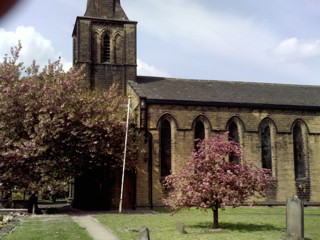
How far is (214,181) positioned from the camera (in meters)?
15.8

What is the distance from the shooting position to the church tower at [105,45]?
111ft

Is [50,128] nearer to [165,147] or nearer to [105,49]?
[165,147]

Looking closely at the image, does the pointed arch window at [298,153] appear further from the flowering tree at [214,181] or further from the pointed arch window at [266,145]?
the flowering tree at [214,181]

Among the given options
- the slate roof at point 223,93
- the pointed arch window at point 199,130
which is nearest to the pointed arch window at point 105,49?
the slate roof at point 223,93

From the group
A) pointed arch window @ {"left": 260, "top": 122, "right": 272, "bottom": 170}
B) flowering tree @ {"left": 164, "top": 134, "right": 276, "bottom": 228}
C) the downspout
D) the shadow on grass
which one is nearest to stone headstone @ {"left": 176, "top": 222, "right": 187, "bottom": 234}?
flowering tree @ {"left": 164, "top": 134, "right": 276, "bottom": 228}

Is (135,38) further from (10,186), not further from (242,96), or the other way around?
(10,186)

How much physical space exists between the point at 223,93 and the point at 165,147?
21.5 feet

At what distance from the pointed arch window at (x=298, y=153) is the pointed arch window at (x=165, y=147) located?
383 inches

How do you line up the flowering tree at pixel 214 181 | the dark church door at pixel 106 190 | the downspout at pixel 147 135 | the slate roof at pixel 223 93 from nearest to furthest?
1. the flowering tree at pixel 214 181
2. the dark church door at pixel 106 190
3. the downspout at pixel 147 135
4. the slate roof at pixel 223 93

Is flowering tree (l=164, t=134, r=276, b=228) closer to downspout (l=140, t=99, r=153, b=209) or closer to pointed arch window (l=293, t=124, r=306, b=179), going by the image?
downspout (l=140, t=99, r=153, b=209)

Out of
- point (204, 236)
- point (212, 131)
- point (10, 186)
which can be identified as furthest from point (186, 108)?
point (204, 236)

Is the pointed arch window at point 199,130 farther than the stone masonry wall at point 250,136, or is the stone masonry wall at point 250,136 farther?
the pointed arch window at point 199,130

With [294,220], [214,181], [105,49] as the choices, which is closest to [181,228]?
[214,181]

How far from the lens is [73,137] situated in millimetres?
24547
